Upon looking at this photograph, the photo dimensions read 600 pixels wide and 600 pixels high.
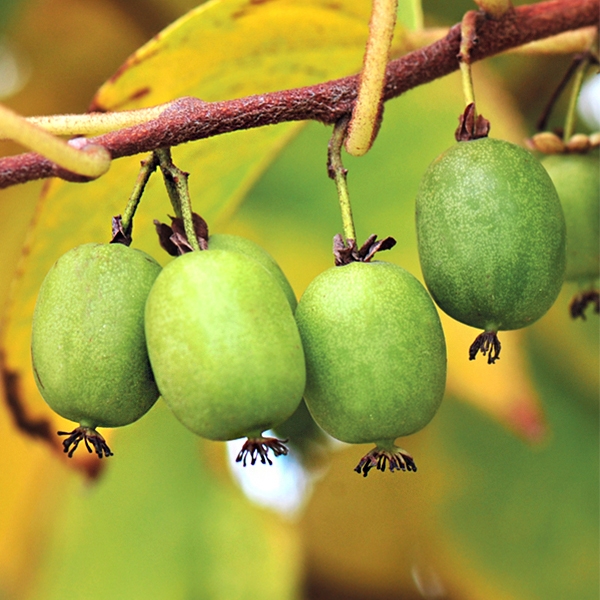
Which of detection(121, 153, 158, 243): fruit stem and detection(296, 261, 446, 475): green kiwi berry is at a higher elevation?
detection(121, 153, 158, 243): fruit stem

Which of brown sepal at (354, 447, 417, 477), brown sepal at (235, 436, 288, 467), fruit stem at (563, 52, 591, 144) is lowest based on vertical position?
brown sepal at (235, 436, 288, 467)

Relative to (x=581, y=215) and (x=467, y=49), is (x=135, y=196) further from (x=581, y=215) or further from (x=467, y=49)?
(x=581, y=215)

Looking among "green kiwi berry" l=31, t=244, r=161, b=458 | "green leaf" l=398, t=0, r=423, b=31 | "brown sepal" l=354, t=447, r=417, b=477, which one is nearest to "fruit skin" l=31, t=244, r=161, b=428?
"green kiwi berry" l=31, t=244, r=161, b=458

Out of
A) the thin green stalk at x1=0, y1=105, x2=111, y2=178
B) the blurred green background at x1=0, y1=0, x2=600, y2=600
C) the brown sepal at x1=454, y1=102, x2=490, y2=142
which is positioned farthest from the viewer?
the blurred green background at x1=0, y1=0, x2=600, y2=600

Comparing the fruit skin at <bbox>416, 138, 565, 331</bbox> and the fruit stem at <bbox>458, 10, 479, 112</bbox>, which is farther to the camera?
the fruit stem at <bbox>458, 10, 479, 112</bbox>

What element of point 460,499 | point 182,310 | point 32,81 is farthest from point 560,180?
point 32,81

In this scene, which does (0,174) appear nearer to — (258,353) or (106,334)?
(106,334)

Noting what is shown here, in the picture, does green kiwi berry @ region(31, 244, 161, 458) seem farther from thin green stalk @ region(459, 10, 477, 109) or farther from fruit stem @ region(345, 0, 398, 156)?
thin green stalk @ region(459, 10, 477, 109)

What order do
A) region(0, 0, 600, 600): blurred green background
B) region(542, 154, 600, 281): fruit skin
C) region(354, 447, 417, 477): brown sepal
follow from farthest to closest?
1. region(0, 0, 600, 600): blurred green background
2. region(542, 154, 600, 281): fruit skin
3. region(354, 447, 417, 477): brown sepal

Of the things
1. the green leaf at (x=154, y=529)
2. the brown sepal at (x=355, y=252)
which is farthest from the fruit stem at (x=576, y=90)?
the green leaf at (x=154, y=529)
